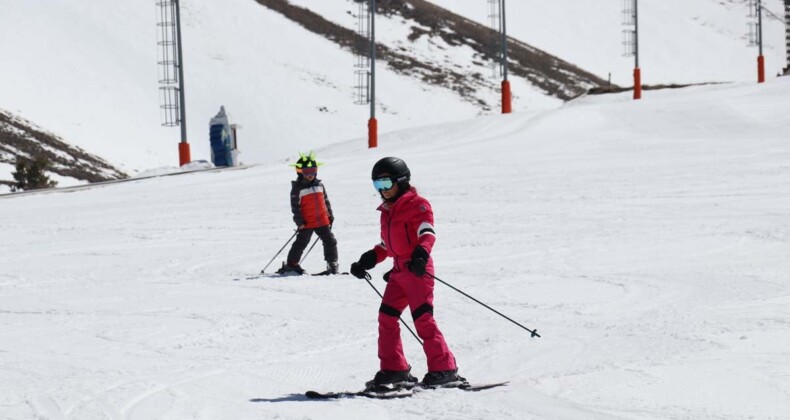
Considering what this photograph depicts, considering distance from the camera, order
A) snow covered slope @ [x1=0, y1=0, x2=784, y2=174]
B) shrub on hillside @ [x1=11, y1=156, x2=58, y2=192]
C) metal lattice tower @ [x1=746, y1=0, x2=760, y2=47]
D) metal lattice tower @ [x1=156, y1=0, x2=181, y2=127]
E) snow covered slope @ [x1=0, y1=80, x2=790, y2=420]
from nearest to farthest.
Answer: snow covered slope @ [x1=0, y1=80, x2=790, y2=420] → metal lattice tower @ [x1=156, y1=0, x2=181, y2=127] → shrub on hillside @ [x1=11, y1=156, x2=58, y2=192] → metal lattice tower @ [x1=746, y1=0, x2=760, y2=47] → snow covered slope @ [x1=0, y1=0, x2=784, y2=174]

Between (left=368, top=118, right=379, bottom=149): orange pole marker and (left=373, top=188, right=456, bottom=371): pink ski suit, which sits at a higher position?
(left=368, top=118, right=379, bottom=149): orange pole marker

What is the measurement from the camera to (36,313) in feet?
36.1

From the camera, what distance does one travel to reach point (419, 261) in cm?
698

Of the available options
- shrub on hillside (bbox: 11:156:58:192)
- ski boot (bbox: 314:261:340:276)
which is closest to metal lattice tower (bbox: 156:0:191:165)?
shrub on hillside (bbox: 11:156:58:192)

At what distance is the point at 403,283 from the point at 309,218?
656 cm

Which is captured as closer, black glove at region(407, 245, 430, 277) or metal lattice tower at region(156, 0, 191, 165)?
black glove at region(407, 245, 430, 277)

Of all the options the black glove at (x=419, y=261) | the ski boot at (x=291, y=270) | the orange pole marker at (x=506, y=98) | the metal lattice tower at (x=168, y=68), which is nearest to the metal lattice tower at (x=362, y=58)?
the orange pole marker at (x=506, y=98)

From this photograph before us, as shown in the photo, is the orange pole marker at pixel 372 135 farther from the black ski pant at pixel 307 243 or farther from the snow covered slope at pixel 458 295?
the black ski pant at pixel 307 243

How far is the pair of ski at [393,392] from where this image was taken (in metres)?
7.10

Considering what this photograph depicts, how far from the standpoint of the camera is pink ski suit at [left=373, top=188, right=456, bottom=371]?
726cm

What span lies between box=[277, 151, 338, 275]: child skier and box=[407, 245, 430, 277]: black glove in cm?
670

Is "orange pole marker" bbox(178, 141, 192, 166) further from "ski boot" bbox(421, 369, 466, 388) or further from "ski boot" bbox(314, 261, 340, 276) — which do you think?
"ski boot" bbox(421, 369, 466, 388)

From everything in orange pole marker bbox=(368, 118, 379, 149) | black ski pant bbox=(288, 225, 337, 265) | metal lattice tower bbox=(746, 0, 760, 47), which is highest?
metal lattice tower bbox=(746, 0, 760, 47)

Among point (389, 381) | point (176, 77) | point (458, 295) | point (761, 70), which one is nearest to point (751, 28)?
point (761, 70)
